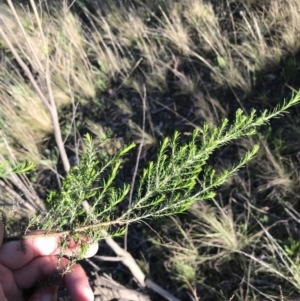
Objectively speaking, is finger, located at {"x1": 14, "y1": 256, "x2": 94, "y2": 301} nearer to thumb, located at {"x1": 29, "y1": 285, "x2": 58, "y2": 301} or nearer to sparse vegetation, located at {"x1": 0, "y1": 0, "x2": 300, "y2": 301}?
thumb, located at {"x1": 29, "y1": 285, "x2": 58, "y2": 301}

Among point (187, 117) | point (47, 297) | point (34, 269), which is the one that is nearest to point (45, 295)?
point (47, 297)

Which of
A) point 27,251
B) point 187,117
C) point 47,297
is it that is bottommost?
point 187,117

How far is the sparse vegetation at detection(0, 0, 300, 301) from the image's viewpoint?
8.38 ft

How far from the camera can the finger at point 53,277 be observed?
168cm

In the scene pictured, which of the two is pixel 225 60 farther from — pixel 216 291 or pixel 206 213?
pixel 216 291

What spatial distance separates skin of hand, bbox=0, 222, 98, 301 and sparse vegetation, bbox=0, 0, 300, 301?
52 cm

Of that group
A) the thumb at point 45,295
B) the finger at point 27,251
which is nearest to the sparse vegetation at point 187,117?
the finger at point 27,251

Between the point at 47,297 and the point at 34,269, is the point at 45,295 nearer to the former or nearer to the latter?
the point at 47,297

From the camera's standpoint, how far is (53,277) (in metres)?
1.68

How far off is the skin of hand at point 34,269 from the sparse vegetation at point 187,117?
0.52m

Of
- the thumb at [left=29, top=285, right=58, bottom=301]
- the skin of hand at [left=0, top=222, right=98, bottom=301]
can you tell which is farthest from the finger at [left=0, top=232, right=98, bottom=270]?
the thumb at [left=29, top=285, right=58, bottom=301]

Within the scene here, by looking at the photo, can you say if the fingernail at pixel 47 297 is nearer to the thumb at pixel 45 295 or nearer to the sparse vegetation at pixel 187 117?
the thumb at pixel 45 295

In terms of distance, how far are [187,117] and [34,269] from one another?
6.18 feet

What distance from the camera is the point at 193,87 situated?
11.3 ft
